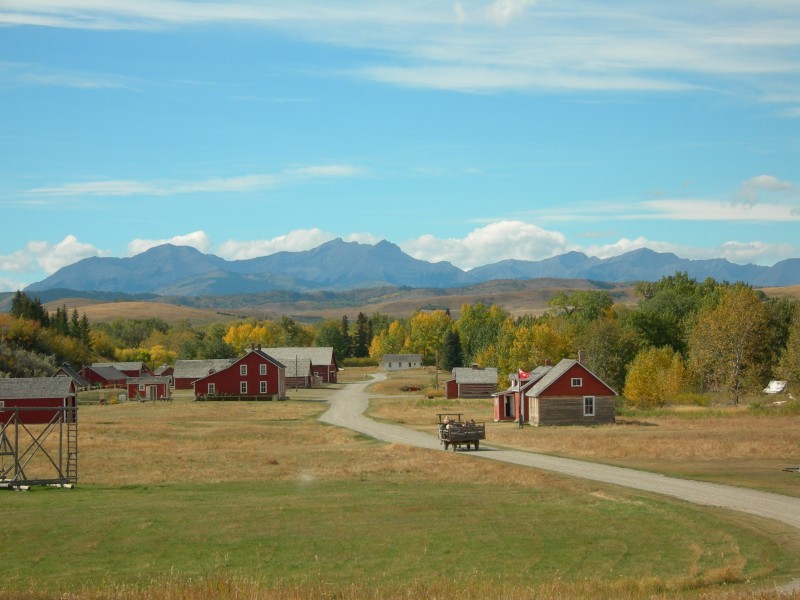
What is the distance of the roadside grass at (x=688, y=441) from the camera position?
40.1m

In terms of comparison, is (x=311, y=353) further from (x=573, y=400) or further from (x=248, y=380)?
(x=573, y=400)

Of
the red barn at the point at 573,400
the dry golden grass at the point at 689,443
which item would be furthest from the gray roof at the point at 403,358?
the red barn at the point at 573,400

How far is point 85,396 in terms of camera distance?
382 ft

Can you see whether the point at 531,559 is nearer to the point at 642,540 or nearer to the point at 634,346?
the point at 642,540

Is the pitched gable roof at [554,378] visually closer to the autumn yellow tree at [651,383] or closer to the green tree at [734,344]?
the autumn yellow tree at [651,383]

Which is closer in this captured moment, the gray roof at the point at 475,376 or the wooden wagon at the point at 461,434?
the wooden wagon at the point at 461,434

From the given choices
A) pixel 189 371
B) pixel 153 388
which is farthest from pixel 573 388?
pixel 189 371

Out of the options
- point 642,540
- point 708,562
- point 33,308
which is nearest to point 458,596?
point 708,562

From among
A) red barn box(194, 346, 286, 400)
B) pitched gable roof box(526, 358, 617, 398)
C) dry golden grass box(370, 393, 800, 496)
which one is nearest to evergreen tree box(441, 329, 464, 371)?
red barn box(194, 346, 286, 400)

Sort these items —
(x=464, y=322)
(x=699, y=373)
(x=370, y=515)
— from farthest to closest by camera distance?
(x=464, y=322), (x=699, y=373), (x=370, y=515)

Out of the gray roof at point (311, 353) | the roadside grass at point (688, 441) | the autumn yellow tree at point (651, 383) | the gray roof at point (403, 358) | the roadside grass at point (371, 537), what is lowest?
the roadside grass at point (688, 441)

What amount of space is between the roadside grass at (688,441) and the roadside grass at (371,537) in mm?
7046

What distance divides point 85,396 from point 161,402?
1194 centimetres

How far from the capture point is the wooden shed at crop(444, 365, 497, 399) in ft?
357
